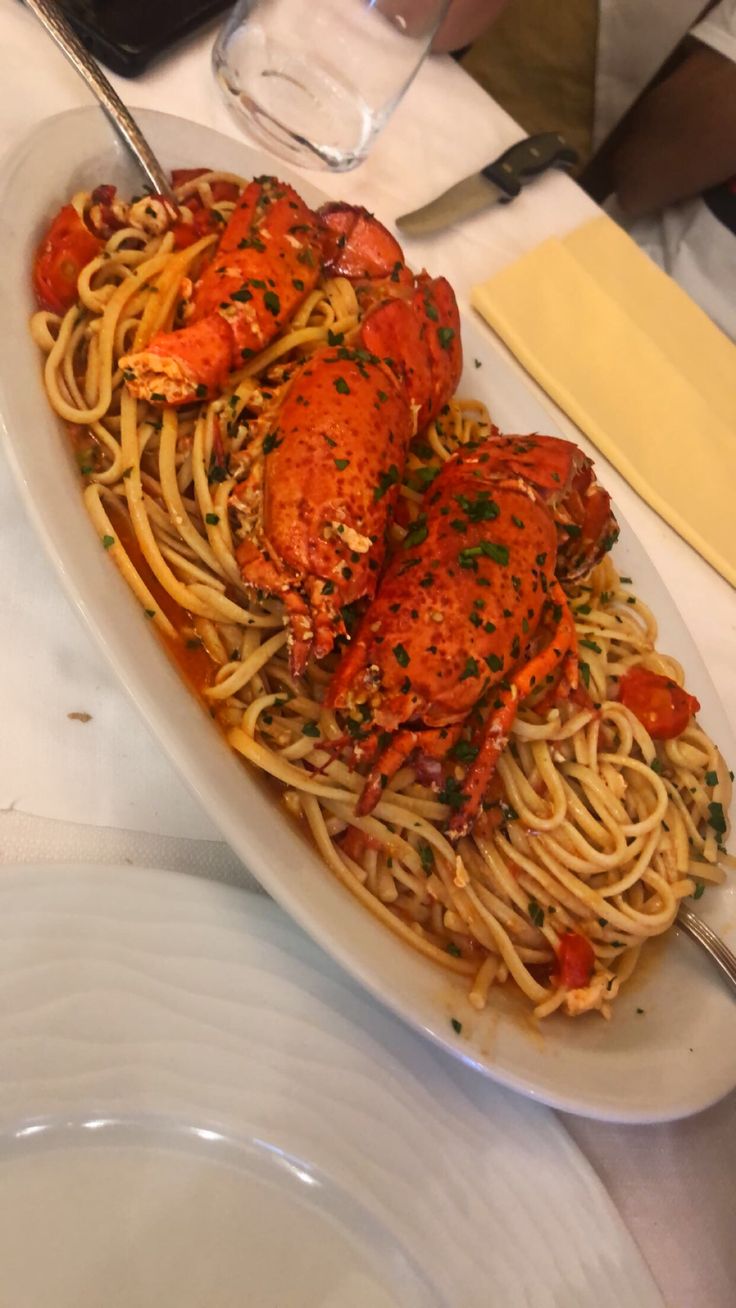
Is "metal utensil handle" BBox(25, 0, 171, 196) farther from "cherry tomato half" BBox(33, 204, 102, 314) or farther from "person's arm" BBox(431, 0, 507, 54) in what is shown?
"person's arm" BBox(431, 0, 507, 54)

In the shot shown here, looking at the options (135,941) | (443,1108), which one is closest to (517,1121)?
(443,1108)

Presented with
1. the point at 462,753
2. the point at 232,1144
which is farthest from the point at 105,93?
the point at 232,1144

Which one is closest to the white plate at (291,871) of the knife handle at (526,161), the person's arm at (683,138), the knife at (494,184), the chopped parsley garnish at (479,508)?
the chopped parsley garnish at (479,508)

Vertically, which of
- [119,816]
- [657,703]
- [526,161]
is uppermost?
[526,161]

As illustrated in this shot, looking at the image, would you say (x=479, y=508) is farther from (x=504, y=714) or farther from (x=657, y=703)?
(x=657, y=703)

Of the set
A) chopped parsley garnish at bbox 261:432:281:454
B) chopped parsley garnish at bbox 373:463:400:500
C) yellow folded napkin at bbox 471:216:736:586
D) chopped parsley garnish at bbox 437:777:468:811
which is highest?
yellow folded napkin at bbox 471:216:736:586

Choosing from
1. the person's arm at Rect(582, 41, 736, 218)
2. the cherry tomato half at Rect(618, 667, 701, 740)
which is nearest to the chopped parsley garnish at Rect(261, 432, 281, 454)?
the cherry tomato half at Rect(618, 667, 701, 740)
